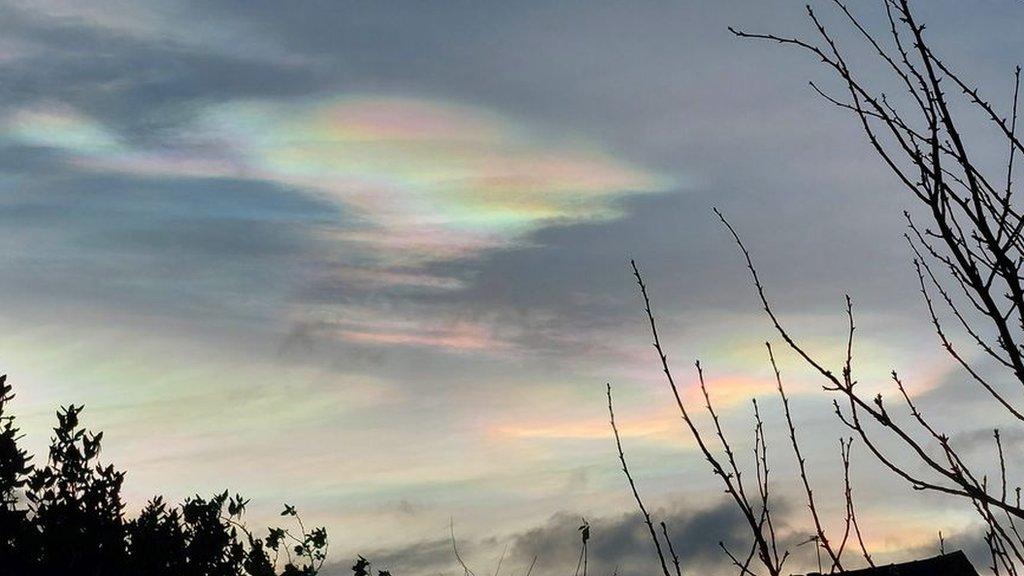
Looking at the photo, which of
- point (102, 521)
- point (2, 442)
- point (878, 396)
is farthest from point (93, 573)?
point (878, 396)

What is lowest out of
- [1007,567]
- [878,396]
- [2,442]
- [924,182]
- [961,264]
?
[1007,567]

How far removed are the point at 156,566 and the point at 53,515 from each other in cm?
174

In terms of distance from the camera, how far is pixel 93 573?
16.1m

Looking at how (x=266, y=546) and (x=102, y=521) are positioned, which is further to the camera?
(x=266, y=546)

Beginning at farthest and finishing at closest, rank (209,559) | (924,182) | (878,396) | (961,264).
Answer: (209,559) < (878,396) < (924,182) < (961,264)

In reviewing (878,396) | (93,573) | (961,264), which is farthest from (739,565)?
(93,573)

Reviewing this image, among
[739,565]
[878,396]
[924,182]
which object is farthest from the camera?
[739,565]

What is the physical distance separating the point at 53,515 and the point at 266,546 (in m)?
3.38

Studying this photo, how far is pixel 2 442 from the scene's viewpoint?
15977 millimetres

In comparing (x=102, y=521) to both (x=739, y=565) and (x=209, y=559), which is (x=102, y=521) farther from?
(x=739, y=565)

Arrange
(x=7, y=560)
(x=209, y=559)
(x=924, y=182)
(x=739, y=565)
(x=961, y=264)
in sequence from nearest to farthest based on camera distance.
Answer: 1. (x=961, y=264)
2. (x=924, y=182)
3. (x=739, y=565)
4. (x=7, y=560)
5. (x=209, y=559)

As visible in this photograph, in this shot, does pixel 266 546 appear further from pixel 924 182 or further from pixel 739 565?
pixel 924 182

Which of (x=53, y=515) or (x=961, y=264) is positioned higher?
(x=53, y=515)

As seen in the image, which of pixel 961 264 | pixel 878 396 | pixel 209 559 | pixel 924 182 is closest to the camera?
pixel 961 264
